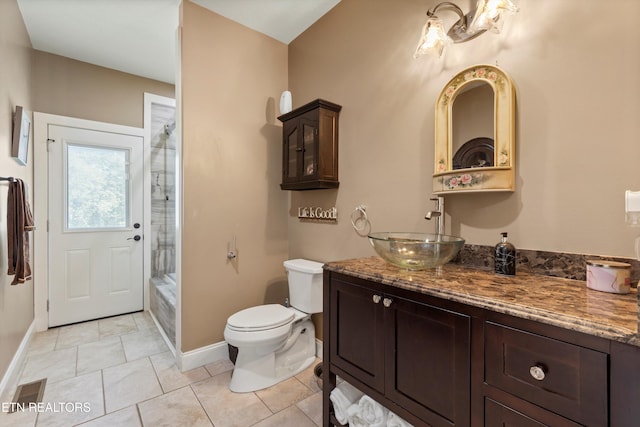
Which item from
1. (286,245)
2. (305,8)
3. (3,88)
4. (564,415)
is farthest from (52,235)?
(564,415)

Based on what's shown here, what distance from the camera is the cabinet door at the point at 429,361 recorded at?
96 centimetres

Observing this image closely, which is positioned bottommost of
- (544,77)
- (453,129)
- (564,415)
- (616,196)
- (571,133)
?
(564,415)

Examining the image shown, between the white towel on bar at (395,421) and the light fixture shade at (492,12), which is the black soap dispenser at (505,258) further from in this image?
the light fixture shade at (492,12)

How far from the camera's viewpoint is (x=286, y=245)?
2725 mm

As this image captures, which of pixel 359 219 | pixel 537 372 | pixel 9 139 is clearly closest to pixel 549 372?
pixel 537 372

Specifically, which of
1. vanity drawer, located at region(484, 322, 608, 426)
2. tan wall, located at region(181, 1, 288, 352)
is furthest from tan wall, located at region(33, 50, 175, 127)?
vanity drawer, located at region(484, 322, 608, 426)

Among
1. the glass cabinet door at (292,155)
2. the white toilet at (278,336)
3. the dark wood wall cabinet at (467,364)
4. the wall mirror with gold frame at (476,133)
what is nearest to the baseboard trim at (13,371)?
the white toilet at (278,336)

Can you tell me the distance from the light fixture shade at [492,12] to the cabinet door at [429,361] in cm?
124

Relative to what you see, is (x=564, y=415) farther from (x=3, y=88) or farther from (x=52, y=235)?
(x=52, y=235)

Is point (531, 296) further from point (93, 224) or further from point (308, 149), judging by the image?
point (93, 224)

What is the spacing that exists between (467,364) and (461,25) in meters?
1.54

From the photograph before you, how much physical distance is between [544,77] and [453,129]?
0.39m

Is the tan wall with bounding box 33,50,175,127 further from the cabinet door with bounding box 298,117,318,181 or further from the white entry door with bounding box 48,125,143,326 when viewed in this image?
the cabinet door with bounding box 298,117,318,181

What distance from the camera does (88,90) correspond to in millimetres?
3061
